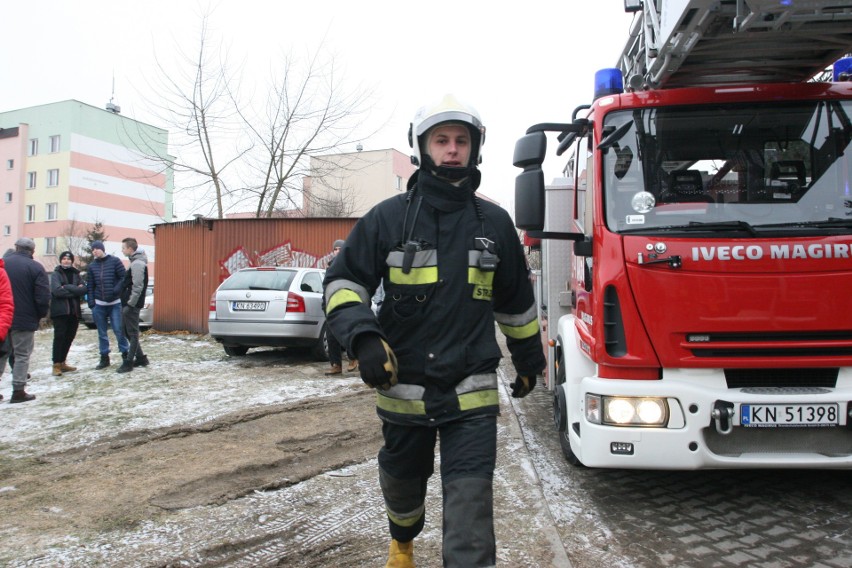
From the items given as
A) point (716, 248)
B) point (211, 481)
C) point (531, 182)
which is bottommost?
point (211, 481)

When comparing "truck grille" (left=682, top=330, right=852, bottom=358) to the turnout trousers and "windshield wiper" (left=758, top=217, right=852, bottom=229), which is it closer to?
"windshield wiper" (left=758, top=217, right=852, bottom=229)

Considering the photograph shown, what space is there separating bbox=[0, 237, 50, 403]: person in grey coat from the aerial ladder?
270 inches

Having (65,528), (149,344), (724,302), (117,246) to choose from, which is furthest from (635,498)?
(117,246)

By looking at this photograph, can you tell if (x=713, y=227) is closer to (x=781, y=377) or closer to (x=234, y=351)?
(x=781, y=377)

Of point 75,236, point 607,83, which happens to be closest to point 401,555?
point 607,83

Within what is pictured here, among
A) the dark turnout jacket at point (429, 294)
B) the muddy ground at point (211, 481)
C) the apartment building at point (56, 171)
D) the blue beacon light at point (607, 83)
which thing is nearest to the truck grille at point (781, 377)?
the muddy ground at point (211, 481)

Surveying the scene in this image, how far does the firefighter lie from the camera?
7.71 ft

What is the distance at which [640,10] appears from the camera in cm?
472

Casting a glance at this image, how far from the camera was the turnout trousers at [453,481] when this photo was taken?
7.06 ft

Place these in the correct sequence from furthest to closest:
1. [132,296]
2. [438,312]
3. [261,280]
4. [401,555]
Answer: [261,280]
[132,296]
[401,555]
[438,312]

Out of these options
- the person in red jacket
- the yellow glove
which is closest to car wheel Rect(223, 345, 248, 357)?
the person in red jacket

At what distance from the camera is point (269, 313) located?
941 cm

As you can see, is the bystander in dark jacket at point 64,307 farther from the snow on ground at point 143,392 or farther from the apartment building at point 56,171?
the apartment building at point 56,171

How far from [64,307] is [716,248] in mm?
8245
